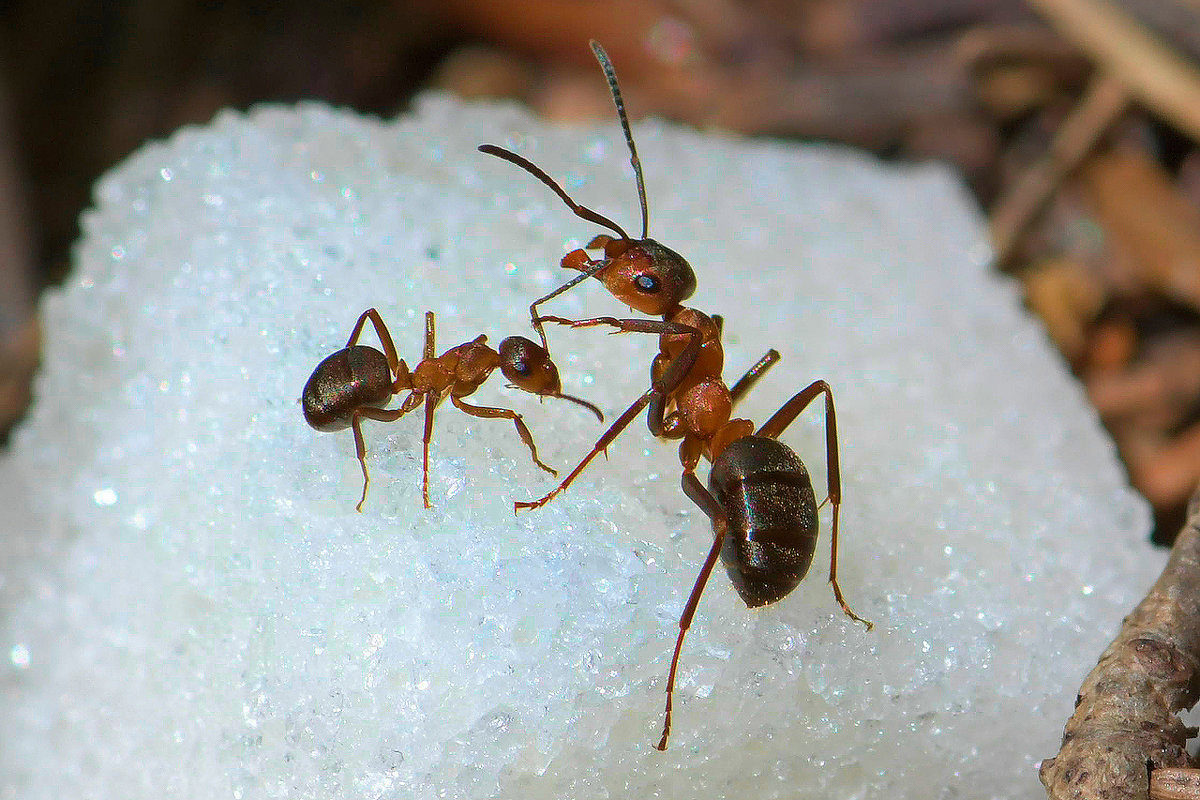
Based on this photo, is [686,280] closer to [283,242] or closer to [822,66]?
[283,242]

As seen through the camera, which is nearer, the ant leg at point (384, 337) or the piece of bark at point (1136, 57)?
the ant leg at point (384, 337)

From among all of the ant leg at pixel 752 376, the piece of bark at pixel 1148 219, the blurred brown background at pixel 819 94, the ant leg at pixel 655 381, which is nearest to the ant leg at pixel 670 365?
the ant leg at pixel 655 381

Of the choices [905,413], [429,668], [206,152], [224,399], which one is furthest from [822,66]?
[429,668]

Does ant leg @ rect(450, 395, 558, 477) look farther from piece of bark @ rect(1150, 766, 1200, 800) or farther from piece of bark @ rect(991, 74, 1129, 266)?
piece of bark @ rect(991, 74, 1129, 266)

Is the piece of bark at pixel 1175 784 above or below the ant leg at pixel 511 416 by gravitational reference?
above

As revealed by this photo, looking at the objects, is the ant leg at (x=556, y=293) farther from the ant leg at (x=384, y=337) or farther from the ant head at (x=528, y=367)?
the ant leg at (x=384, y=337)

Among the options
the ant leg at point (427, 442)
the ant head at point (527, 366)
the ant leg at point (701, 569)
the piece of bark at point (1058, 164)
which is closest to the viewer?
the ant leg at point (701, 569)

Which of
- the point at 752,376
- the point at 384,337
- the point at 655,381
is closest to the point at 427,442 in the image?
the point at 384,337
